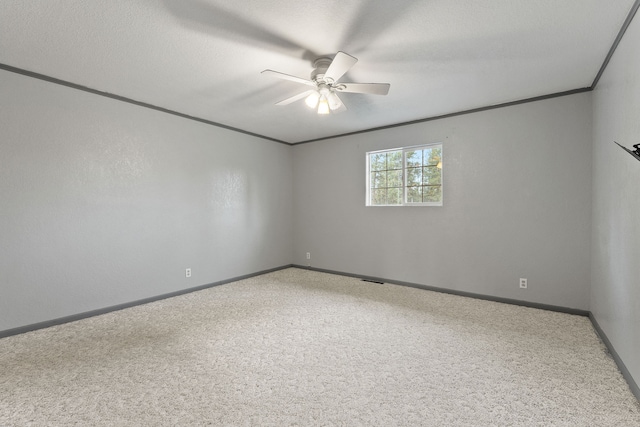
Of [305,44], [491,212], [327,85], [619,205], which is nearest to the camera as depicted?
[619,205]

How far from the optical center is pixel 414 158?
4426mm

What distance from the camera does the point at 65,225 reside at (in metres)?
2.99

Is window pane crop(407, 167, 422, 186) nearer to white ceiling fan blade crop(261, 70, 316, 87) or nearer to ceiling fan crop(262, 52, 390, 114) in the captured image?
ceiling fan crop(262, 52, 390, 114)

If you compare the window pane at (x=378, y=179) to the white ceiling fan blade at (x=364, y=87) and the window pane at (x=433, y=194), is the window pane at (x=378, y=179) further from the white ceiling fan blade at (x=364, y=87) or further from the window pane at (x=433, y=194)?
the white ceiling fan blade at (x=364, y=87)

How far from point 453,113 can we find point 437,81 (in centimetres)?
113

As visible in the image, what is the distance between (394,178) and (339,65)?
267 centimetres

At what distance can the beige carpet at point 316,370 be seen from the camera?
162cm

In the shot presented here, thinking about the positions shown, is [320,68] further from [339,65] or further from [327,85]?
[339,65]

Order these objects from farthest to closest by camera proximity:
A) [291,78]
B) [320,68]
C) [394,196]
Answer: [394,196]
[320,68]
[291,78]

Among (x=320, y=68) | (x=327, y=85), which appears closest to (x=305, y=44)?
(x=320, y=68)

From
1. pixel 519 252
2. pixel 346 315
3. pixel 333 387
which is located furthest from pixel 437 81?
pixel 333 387

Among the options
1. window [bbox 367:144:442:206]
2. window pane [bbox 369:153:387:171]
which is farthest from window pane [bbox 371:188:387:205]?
window pane [bbox 369:153:387:171]

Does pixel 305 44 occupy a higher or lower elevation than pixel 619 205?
higher

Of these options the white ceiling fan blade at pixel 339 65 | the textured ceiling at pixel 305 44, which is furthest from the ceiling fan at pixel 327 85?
the textured ceiling at pixel 305 44
